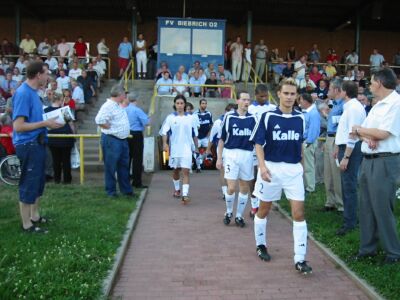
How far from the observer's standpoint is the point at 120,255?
598 centimetres

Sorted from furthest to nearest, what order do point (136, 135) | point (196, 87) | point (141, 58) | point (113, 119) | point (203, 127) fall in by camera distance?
point (141, 58) → point (196, 87) → point (203, 127) → point (136, 135) → point (113, 119)

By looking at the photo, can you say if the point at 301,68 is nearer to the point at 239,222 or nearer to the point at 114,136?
the point at 114,136

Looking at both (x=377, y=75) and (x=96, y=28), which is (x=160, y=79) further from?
(x=377, y=75)

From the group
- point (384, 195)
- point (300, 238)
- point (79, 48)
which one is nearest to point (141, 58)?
point (79, 48)

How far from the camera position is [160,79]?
19203 mm

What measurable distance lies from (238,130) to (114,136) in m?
2.75

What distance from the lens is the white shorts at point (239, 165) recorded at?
7.74 meters

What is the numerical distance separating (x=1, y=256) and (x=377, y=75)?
182 inches

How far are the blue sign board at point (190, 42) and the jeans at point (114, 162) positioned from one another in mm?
12928

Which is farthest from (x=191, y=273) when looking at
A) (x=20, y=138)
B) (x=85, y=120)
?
(x=85, y=120)

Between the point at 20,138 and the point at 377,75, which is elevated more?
the point at 377,75

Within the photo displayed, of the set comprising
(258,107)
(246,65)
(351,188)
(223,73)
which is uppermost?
(246,65)

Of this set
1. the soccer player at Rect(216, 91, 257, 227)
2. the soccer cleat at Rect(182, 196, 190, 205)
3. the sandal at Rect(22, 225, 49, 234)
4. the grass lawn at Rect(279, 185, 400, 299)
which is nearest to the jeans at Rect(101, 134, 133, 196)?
the soccer cleat at Rect(182, 196, 190, 205)

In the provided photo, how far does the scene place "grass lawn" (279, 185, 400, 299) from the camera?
4961 mm
